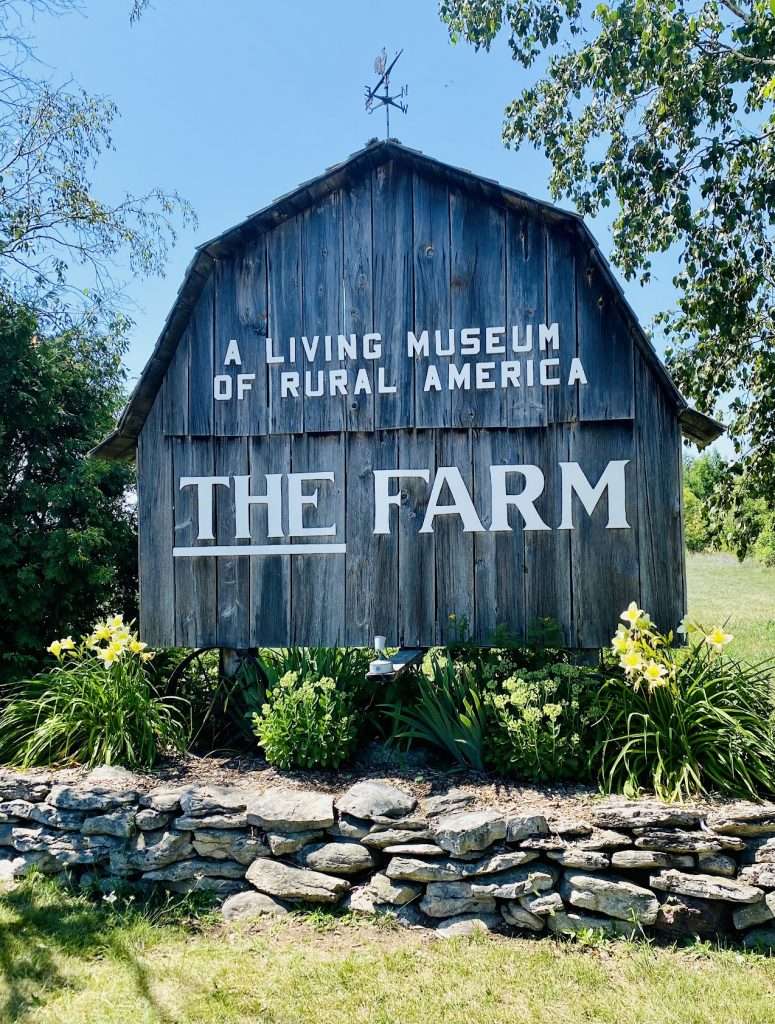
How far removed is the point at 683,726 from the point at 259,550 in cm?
315

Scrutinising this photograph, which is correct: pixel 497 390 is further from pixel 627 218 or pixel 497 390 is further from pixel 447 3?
pixel 447 3

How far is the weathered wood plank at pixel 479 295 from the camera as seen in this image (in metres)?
5.26

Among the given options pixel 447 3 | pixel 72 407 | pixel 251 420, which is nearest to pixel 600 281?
pixel 251 420

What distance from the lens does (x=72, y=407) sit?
741 centimetres

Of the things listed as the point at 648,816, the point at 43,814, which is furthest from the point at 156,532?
the point at 648,816

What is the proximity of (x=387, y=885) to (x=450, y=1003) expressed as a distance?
32.6 inches

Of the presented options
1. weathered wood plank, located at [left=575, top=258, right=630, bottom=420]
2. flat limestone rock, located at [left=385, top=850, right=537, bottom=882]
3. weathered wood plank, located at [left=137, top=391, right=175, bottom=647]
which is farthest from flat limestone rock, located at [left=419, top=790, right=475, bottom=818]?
weathered wood plank, located at [left=575, top=258, right=630, bottom=420]

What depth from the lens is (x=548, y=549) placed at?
16.9ft

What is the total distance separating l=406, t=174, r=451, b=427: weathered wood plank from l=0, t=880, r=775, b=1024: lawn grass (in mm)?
3365

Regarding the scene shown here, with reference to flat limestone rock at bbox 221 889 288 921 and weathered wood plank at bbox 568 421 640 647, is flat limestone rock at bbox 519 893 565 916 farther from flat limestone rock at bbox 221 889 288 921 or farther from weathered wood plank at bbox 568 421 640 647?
weathered wood plank at bbox 568 421 640 647

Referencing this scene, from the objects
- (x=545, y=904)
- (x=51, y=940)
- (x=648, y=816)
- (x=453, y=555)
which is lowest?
(x=51, y=940)

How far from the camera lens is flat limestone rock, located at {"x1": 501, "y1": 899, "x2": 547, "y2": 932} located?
3826 mm

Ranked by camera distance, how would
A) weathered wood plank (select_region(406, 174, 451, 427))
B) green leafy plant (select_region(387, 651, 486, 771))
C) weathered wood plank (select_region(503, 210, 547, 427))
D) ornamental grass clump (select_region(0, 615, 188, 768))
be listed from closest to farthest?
1. green leafy plant (select_region(387, 651, 486, 771))
2. ornamental grass clump (select_region(0, 615, 188, 768))
3. weathered wood plank (select_region(503, 210, 547, 427))
4. weathered wood plank (select_region(406, 174, 451, 427))

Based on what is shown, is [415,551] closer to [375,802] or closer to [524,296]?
[375,802]
